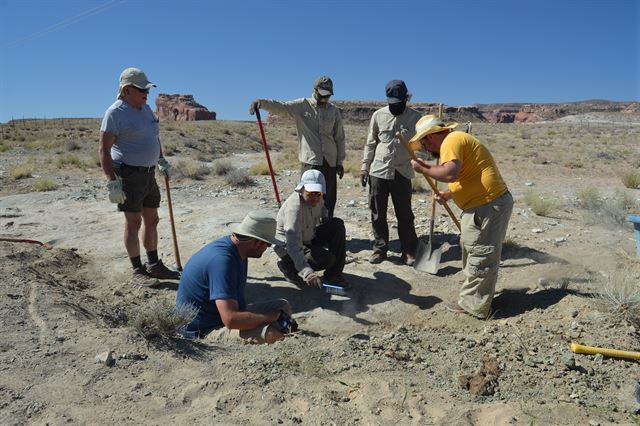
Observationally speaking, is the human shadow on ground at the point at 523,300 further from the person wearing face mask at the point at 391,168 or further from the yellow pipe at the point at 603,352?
the person wearing face mask at the point at 391,168

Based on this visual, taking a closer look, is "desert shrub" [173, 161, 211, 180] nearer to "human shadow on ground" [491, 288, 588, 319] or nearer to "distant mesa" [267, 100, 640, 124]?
"human shadow on ground" [491, 288, 588, 319]

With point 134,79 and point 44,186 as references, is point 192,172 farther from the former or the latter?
point 134,79

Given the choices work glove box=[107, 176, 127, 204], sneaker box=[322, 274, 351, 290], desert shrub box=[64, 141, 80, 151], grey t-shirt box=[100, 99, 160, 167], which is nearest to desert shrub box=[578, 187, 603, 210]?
sneaker box=[322, 274, 351, 290]

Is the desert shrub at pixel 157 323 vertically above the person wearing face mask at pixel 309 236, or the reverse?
the person wearing face mask at pixel 309 236

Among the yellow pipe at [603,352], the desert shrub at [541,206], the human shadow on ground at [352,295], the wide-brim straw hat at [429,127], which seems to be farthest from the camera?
the desert shrub at [541,206]

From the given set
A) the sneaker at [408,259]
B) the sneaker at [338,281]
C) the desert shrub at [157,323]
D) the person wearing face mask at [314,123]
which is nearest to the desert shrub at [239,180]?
the person wearing face mask at [314,123]

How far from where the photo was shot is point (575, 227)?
715 centimetres

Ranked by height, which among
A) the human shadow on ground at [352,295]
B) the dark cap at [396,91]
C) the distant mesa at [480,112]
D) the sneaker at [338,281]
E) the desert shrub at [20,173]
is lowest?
the human shadow on ground at [352,295]

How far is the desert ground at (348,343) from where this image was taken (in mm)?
2678

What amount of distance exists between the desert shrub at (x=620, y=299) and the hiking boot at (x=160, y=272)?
3.91 m

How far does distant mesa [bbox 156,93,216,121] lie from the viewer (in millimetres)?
93125

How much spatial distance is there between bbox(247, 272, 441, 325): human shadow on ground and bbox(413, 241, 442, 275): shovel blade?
26 centimetres

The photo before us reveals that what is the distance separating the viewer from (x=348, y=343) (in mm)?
3553

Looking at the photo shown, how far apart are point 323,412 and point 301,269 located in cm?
181
